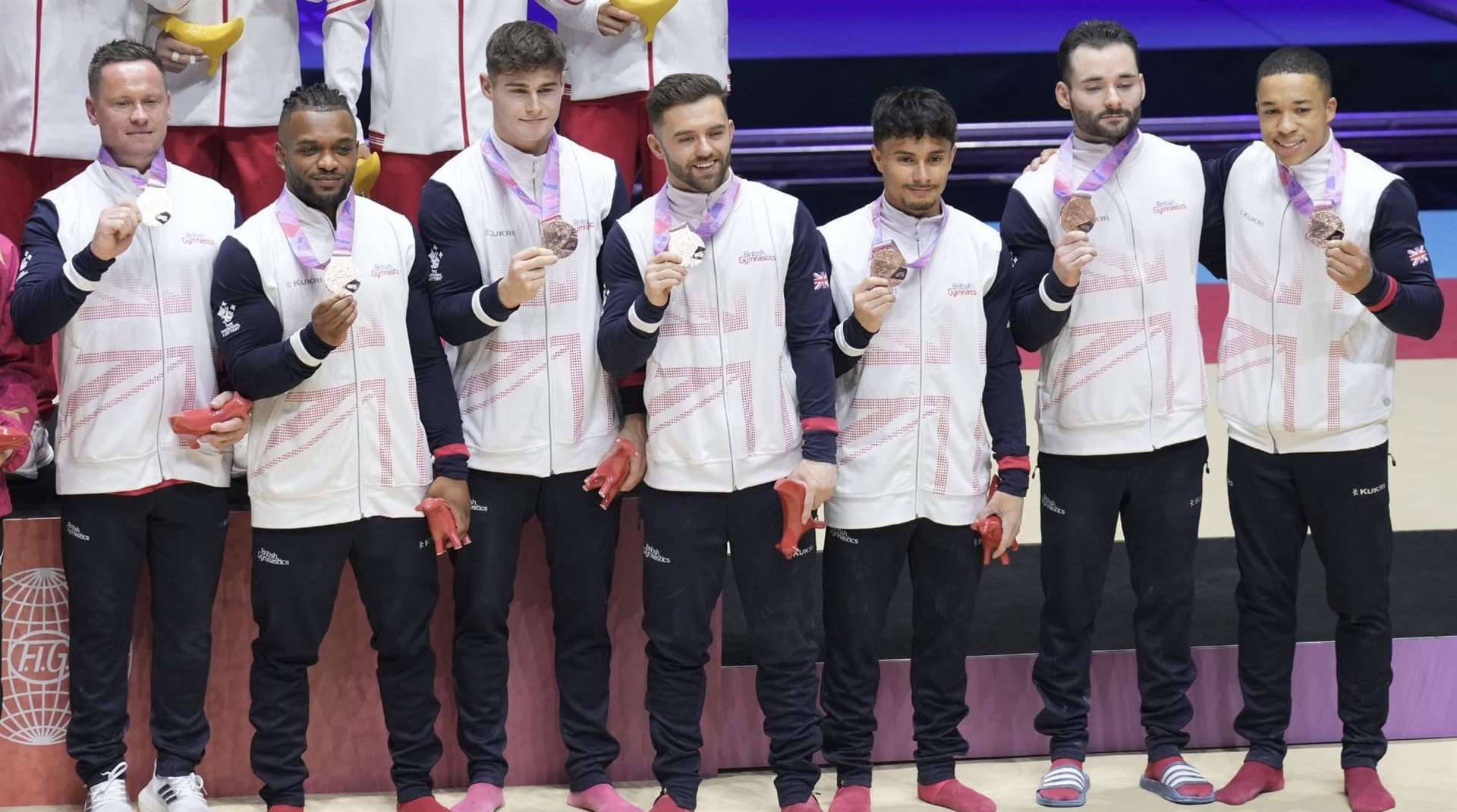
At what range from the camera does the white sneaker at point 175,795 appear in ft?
15.5

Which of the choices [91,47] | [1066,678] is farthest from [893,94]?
[91,47]

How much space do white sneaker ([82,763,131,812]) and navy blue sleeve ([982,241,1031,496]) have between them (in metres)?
2.44

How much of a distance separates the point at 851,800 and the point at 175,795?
1.76m

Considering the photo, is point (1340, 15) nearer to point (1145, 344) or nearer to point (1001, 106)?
point (1001, 106)

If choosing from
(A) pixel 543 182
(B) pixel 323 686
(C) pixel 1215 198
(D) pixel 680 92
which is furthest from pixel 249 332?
(C) pixel 1215 198

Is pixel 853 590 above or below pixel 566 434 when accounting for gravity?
below

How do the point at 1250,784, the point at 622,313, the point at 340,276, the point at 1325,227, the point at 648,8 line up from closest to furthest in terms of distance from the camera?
the point at 340,276 < the point at 622,313 < the point at 1325,227 < the point at 1250,784 < the point at 648,8

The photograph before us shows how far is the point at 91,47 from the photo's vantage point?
535 cm

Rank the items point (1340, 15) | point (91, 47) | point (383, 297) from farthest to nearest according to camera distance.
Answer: point (1340, 15)
point (91, 47)
point (383, 297)

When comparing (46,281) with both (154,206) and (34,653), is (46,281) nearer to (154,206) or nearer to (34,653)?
(154,206)

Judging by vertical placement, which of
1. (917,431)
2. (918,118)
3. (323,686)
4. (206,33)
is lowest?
(323,686)

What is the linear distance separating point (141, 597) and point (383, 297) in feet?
3.61

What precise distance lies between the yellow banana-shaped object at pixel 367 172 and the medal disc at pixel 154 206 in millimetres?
934

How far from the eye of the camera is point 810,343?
4684 mm
